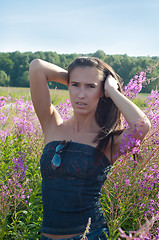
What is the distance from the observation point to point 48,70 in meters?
2.26

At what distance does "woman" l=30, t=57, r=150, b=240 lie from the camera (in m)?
1.85

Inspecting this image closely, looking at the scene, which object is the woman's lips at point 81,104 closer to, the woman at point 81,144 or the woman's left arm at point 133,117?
the woman at point 81,144

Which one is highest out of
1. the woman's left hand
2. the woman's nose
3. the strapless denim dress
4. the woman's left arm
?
the woman's left hand

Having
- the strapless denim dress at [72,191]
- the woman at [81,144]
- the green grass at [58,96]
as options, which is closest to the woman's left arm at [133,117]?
the woman at [81,144]

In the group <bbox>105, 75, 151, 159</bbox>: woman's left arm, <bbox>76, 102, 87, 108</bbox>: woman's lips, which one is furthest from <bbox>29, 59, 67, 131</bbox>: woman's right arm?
<bbox>105, 75, 151, 159</bbox>: woman's left arm

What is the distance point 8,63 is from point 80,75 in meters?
63.2

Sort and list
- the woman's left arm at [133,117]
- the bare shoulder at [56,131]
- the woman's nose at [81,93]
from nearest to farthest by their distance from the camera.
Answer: the woman's left arm at [133,117] → the woman's nose at [81,93] → the bare shoulder at [56,131]

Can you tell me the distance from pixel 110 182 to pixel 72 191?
0.89 metres

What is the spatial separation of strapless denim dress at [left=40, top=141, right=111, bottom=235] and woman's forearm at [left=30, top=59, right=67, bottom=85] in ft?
2.27

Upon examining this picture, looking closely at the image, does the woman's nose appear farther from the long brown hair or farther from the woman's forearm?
the woman's forearm

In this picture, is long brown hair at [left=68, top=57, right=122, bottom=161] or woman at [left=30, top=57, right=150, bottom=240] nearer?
woman at [left=30, top=57, right=150, bottom=240]

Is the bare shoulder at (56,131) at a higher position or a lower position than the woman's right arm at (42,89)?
lower

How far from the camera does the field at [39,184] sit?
78.1 inches

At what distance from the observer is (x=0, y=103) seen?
3.66 meters
